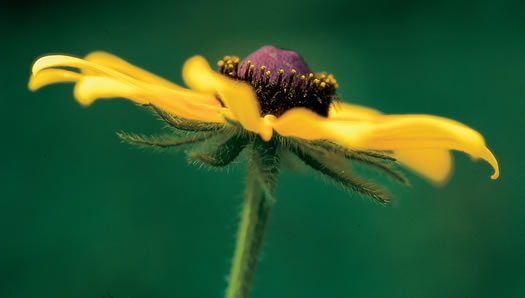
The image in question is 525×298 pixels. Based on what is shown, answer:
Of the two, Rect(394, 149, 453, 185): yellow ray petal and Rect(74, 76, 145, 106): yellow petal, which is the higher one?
Rect(394, 149, 453, 185): yellow ray petal

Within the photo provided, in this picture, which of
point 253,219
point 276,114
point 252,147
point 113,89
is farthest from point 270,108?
point 113,89

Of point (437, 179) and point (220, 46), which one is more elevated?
point (220, 46)

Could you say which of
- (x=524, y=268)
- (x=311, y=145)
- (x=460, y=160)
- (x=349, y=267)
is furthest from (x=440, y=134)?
(x=460, y=160)

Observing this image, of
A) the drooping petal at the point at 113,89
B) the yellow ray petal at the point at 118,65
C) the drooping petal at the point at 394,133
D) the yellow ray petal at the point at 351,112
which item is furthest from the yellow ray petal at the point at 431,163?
the yellow ray petal at the point at 118,65

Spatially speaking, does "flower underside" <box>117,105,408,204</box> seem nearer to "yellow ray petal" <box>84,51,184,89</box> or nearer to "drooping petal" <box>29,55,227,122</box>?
"drooping petal" <box>29,55,227,122</box>

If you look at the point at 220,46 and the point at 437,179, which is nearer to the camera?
the point at 437,179

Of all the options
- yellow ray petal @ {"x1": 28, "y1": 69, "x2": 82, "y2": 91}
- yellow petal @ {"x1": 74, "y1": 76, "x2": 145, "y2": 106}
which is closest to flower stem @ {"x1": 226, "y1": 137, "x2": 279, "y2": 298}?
yellow petal @ {"x1": 74, "y1": 76, "x2": 145, "y2": 106}

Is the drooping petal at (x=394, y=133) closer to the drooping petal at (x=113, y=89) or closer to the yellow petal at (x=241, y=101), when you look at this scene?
the yellow petal at (x=241, y=101)

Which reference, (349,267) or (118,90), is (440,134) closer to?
(118,90)
